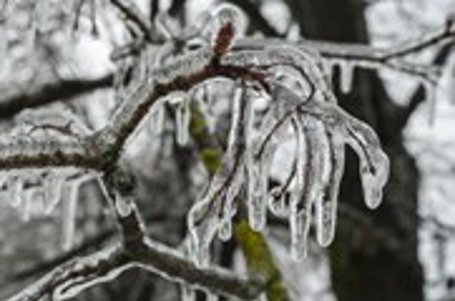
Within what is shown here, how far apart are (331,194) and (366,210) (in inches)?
114

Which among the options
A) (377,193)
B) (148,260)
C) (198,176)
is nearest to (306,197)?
(377,193)

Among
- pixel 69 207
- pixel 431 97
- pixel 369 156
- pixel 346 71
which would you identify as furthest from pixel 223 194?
pixel 431 97

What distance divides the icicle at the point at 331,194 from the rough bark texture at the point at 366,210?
239 centimetres

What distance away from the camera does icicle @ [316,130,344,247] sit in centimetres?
112

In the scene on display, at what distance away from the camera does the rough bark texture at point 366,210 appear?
3732 millimetres

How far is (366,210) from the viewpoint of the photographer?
4020 millimetres

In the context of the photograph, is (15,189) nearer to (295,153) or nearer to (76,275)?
(76,275)

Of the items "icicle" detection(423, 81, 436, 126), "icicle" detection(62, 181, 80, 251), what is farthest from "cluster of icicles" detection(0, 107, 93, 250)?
"icicle" detection(423, 81, 436, 126)

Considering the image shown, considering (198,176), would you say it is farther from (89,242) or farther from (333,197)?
(333,197)

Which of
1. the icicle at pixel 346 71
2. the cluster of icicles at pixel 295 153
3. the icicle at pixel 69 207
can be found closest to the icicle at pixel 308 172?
the cluster of icicles at pixel 295 153

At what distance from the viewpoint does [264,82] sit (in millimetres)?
1123

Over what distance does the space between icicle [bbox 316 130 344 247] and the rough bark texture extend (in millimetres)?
2385

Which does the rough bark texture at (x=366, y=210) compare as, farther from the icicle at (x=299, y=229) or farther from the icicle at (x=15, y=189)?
the icicle at (x=299, y=229)

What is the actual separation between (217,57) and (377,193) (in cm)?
28
